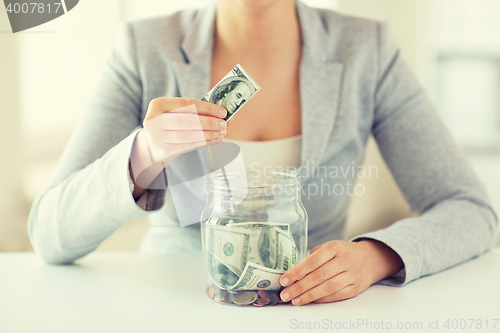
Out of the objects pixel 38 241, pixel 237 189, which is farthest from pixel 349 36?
pixel 38 241

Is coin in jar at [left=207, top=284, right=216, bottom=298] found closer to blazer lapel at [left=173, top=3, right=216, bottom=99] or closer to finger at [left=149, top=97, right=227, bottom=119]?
finger at [left=149, top=97, right=227, bottom=119]

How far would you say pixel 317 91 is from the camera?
80 cm

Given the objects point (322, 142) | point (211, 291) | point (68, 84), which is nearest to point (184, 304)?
point (211, 291)

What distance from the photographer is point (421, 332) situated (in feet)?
1.59

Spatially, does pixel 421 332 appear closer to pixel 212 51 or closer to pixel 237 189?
pixel 237 189

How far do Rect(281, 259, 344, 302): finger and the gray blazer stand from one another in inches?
4.5

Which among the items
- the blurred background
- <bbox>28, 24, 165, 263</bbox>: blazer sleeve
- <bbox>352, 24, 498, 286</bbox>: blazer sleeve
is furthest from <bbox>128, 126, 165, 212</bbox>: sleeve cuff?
<bbox>352, 24, 498, 286</bbox>: blazer sleeve

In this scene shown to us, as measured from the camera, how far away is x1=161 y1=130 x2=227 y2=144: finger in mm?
533

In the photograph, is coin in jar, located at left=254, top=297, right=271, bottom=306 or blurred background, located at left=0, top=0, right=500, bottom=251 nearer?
coin in jar, located at left=254, top=297, right=271, bottom=306

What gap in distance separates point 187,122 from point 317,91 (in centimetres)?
36

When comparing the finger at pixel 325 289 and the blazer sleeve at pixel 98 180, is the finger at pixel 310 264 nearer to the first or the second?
the finger at pixel 325 289

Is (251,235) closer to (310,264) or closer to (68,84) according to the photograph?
(310,264)

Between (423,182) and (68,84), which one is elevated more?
(68,84)

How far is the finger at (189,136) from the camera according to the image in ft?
1.75
